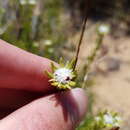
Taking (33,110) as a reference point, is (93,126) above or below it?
below

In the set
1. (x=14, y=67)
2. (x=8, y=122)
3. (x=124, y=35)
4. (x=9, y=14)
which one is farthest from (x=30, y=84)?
(x=124, y=35)

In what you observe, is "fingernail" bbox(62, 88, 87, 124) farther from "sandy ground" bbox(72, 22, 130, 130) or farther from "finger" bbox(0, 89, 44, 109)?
"sandy ground" bbox(72, 22, 130, 130)

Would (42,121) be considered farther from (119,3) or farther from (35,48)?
(119,3)

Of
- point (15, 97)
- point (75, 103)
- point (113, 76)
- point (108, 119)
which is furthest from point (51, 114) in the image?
point (113, 76)

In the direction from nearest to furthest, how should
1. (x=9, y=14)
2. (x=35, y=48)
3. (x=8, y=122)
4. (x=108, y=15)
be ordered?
1. (x=8, y=122)
2. (x=35, y=48)
3. (x=9, y=14)
4. (x=108, y=15)

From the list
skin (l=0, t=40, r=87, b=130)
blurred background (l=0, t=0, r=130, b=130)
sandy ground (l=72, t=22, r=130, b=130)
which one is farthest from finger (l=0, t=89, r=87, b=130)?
sandy ground (l=72, t=22, r=130, b=130)

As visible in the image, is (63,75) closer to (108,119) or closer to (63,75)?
(63,75)

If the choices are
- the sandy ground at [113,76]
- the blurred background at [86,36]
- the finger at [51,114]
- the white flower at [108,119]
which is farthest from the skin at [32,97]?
the sandy ground at [113,76]
